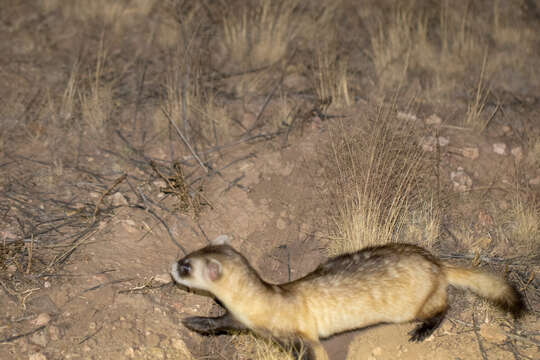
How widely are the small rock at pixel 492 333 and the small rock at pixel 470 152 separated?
6.34ft

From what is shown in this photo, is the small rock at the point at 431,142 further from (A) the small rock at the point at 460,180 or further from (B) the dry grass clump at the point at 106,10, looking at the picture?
(B) the dry grass clump at the point at 106,10

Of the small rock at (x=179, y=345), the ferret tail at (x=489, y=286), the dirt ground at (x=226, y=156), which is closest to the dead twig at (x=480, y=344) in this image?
the dirt ground at (x=226, y=156)

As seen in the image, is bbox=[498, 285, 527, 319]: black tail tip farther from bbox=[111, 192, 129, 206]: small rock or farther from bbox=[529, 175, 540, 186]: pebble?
bbox=[111, 192, 129, 206]: small rock

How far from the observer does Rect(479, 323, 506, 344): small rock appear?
11.2ft

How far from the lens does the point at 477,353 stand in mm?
3307

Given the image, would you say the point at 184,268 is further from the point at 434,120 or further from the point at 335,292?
the point at 434,120

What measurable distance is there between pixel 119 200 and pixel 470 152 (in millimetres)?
3350

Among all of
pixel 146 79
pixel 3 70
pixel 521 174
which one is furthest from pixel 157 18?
pixel 521 174

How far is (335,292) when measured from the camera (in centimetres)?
320

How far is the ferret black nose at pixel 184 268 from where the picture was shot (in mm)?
3037

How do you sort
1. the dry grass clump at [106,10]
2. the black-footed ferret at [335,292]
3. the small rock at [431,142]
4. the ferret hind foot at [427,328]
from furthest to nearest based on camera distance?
the dry grass clump at [106,10]
the small rock at [431,142]
the ferret hind foot at [427,328]
the black-footed ferret at [335,292]

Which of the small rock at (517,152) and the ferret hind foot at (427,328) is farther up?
the small rock at (517,152)

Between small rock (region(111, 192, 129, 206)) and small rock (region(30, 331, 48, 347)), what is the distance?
139 cm

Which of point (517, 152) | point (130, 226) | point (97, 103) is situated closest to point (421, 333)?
point (130, 226)
